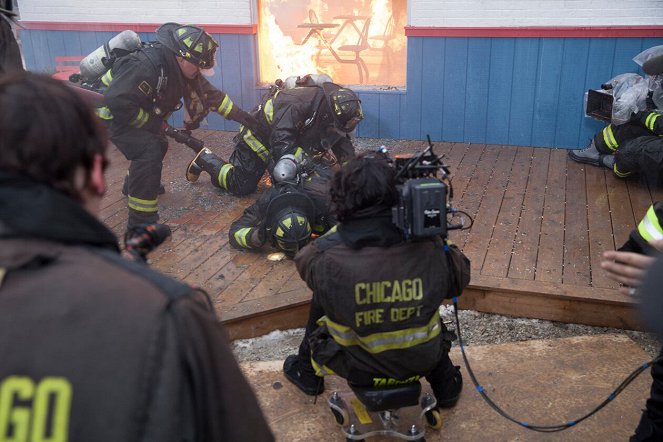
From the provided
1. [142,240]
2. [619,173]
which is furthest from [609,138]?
[142,240]

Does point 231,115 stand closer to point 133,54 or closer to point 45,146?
point 133,54

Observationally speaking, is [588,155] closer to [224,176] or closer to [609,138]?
[609,138]

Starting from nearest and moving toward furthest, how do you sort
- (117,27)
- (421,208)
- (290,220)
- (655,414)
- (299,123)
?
(655,414) → (421,208) → (290,220) → (299,123) → (117,27)

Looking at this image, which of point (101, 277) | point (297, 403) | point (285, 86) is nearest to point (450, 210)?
point (297, 403)

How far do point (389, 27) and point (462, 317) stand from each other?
7146 mm

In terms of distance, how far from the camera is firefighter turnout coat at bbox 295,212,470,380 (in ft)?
8.23

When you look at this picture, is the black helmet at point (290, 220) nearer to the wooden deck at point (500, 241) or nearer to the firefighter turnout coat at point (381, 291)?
the wooden deck at point (500, 241)

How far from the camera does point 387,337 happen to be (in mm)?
2580

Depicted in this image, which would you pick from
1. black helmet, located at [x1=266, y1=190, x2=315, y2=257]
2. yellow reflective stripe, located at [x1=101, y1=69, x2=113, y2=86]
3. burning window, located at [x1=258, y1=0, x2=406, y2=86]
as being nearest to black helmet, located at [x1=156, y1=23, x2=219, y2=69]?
yellow reflective stripe, located at [x1=101, y1=69, x2=113, y2=86]

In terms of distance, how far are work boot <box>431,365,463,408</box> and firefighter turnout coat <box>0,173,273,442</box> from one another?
215cm

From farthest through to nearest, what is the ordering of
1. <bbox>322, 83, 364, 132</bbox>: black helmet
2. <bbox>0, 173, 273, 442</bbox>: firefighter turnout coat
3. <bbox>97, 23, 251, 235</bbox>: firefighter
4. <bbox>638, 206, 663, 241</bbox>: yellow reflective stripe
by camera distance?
<bbox>322, 83, 364, 132</bbox>: black helmet < <bbox>97, 23, 251, 235</bbox>: firefighter < <bbox>638, 206, 663, 241</bbox>: yellow reflective stripe < <bbox>0, 173, 273, 442</bbox>: firefighter turnout coat

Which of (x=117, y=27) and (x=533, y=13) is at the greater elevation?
(x=533, y=13)

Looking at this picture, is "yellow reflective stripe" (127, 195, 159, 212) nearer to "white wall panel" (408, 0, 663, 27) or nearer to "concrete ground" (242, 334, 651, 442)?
"concrete ground" (242, 334, 651, 442)

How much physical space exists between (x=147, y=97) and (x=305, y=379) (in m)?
3.01
